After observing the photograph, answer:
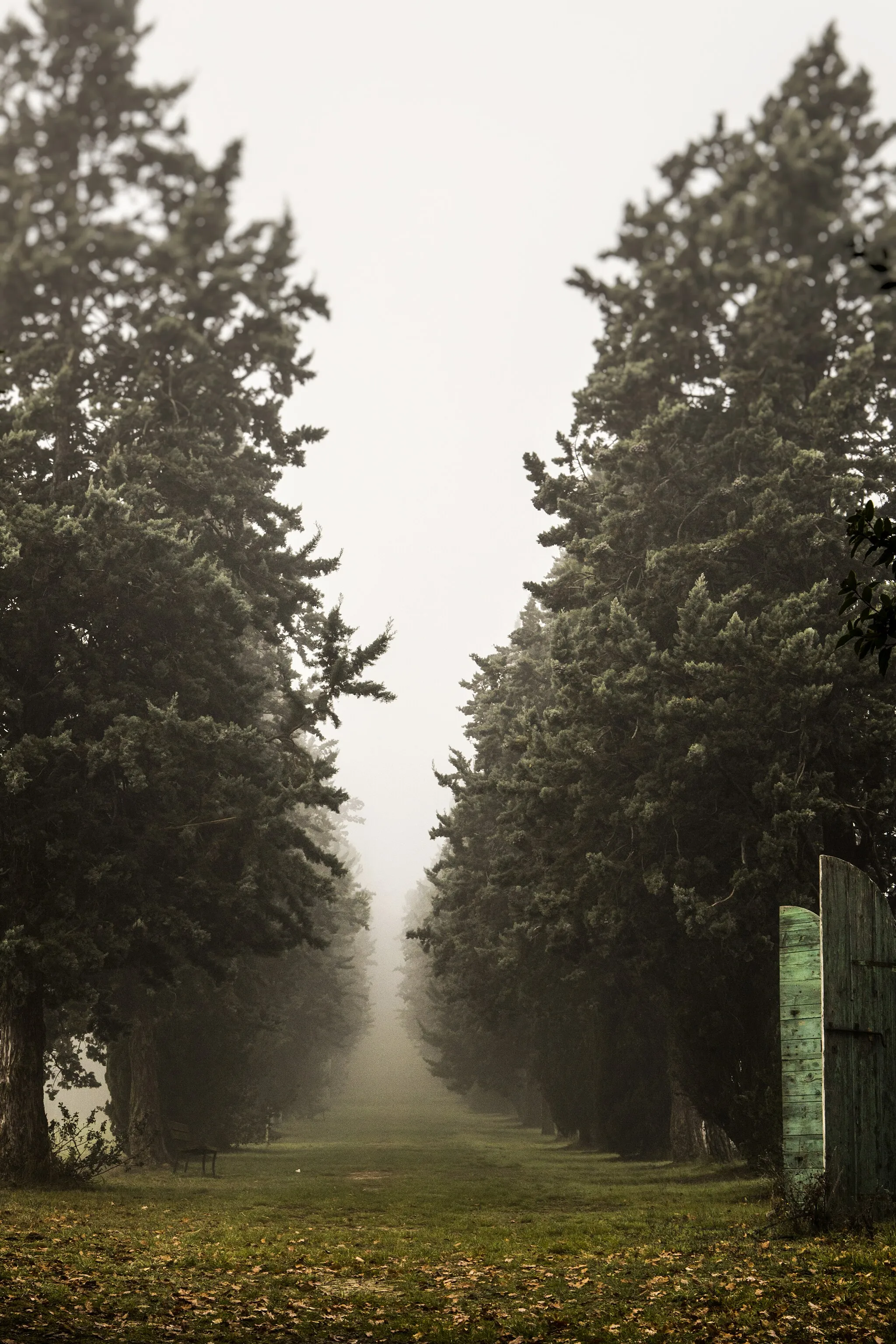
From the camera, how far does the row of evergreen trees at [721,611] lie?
17453 millimetres

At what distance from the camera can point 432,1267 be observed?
11.1 m

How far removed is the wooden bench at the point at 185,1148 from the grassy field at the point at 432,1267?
5.43 feet

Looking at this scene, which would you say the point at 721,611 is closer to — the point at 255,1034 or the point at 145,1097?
the point at 145,1097

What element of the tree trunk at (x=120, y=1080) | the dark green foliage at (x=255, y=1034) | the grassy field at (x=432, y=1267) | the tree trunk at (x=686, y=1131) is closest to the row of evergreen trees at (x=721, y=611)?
the tree trunk at (x=686, y=1131)

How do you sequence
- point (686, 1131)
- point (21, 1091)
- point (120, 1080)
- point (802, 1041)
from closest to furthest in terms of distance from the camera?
point (802, 1041), point (21, 1091), point (686, 1131), point (120, 1080)

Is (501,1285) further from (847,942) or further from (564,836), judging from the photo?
(564,836)

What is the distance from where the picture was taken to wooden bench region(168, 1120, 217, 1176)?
21.6 metres

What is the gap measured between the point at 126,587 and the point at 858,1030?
1371 centimetres

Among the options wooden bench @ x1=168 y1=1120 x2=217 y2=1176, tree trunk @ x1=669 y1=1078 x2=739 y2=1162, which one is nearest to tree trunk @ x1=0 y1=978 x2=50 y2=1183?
wooden bench @ x1=168 y1=1120 x2=217 y2=1176

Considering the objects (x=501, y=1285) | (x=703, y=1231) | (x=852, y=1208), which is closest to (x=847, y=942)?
(x=852, y=1208)

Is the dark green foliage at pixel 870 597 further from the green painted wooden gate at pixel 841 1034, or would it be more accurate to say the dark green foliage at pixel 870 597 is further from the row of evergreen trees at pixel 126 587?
the row of evergreen trees at pixel 126 587

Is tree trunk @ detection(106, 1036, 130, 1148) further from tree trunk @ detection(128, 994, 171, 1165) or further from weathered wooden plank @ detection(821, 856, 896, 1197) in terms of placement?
weathered wooden plank @ detection(821, 856, 896, 1197)

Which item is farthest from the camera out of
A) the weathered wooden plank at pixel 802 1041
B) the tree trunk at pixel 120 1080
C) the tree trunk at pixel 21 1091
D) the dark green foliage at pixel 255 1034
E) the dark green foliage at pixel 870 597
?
the dark green foliage at pixel 255 1034

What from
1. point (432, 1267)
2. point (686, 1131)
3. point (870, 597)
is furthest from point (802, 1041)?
point (686, 1131)
